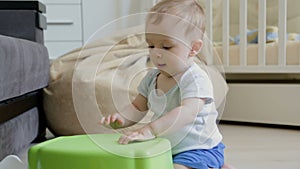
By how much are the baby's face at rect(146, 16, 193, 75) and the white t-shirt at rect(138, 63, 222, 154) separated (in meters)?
0.03

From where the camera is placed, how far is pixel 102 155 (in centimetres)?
82

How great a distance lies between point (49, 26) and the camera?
2977mm

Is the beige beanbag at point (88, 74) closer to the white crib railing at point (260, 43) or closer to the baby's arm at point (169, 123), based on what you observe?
the baby's arm at point (169, 123)

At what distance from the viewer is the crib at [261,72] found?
2.13 m

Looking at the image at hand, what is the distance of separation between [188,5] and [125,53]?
0.88 meters

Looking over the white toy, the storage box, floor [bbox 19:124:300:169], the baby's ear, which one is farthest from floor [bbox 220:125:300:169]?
the storage box

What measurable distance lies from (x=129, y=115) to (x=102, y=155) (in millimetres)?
195

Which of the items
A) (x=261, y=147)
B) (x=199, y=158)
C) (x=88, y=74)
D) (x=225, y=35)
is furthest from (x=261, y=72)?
(x=199, y=158)

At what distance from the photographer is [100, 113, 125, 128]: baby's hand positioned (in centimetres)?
95

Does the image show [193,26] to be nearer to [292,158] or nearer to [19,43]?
[19,43]

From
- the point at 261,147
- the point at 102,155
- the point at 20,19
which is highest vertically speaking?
the point at 20,19

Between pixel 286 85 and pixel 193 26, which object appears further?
pixel 286 85

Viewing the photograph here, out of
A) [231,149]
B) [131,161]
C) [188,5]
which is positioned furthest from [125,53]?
[131,161]

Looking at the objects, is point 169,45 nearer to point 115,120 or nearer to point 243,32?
point 115,120
